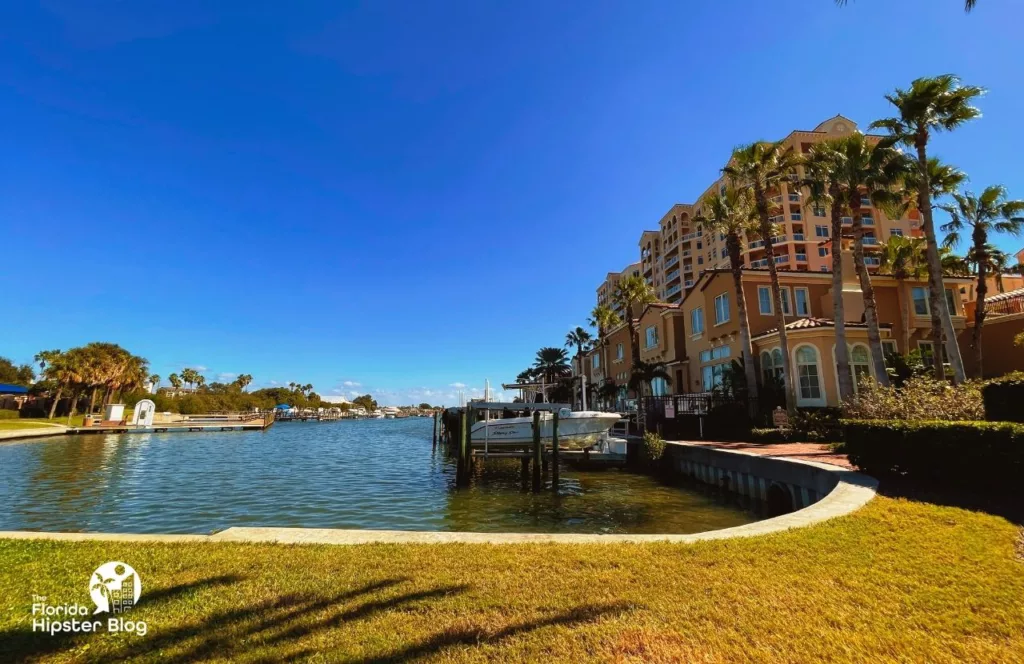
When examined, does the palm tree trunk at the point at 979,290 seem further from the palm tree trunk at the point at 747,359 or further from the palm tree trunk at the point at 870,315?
the palm tree trunk at the point at 747,359

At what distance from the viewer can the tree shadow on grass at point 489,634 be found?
3410 millimetres

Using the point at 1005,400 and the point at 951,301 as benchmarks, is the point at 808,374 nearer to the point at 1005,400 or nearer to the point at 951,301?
the point at 951,301

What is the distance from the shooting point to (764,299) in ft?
86.2

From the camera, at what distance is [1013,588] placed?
4582 millimetres

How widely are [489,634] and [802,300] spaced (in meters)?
28.1

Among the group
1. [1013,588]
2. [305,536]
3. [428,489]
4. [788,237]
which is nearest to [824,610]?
[1013,588]

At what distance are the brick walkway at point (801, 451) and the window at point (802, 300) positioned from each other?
10.9 meters

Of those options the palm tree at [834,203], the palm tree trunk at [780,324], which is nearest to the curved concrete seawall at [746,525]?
the palm tree at [834,203]

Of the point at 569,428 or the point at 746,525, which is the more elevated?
the point at 569,428

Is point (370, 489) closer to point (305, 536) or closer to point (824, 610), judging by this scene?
point (305, 536)

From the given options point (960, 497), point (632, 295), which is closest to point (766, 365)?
point (632, 295)

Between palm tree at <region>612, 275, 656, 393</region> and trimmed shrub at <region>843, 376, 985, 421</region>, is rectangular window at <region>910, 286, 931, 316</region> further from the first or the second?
palm tree at <region>612, 275, 656, 393</region>

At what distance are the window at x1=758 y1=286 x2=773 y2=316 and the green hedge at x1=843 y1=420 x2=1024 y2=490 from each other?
639 inches

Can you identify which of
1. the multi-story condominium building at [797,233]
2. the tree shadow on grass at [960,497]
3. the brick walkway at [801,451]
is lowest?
the tree shadow on grass at [960,497]
